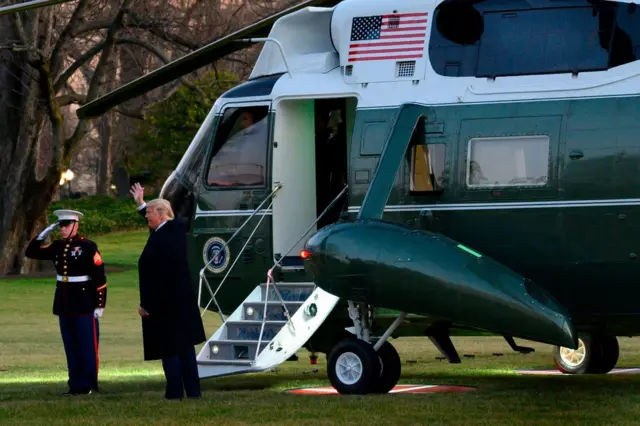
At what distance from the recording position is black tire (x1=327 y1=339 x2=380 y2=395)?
13.3 meters

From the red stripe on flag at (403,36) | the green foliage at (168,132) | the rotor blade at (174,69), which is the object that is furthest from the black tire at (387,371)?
the green foliage at (168,132)

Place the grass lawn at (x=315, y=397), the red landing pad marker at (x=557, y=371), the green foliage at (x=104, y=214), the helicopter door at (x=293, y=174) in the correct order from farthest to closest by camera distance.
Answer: the green foliage at (x=104, y=214)
the red landing pad marker at (x=557, y=371)
the helicopter door at (x=293, y=174)
the grass lawn at (x=315, y=397)

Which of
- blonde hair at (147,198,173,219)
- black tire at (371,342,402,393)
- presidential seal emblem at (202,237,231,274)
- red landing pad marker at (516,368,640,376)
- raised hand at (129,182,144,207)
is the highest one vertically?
raised hand at (129,182,144,207)

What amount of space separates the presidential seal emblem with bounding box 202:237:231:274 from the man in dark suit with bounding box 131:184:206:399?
8.07 feet

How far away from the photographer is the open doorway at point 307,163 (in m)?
14.8

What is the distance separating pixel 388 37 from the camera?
46.2ft

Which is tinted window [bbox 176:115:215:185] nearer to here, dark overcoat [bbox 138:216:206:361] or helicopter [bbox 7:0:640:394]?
helicopter [bbox 7:0:640:394]

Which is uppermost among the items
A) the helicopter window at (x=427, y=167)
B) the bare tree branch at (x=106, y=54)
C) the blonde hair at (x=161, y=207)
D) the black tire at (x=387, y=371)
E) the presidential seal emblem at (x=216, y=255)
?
the bare tree branch at (x=106, y=54)

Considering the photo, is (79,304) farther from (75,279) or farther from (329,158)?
(329,158)

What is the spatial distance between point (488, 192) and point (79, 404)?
4.15m

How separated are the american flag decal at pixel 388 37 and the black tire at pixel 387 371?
2.86m

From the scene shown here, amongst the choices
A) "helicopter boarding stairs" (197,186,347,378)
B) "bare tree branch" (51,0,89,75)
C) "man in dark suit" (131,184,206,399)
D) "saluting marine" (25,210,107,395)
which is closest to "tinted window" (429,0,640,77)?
"helicopter boarding stairs" (197,186,347,378)

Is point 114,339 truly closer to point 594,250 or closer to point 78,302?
point 78,302

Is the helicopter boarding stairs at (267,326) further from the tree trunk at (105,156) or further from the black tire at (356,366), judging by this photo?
the tree trunk at (105,156)
